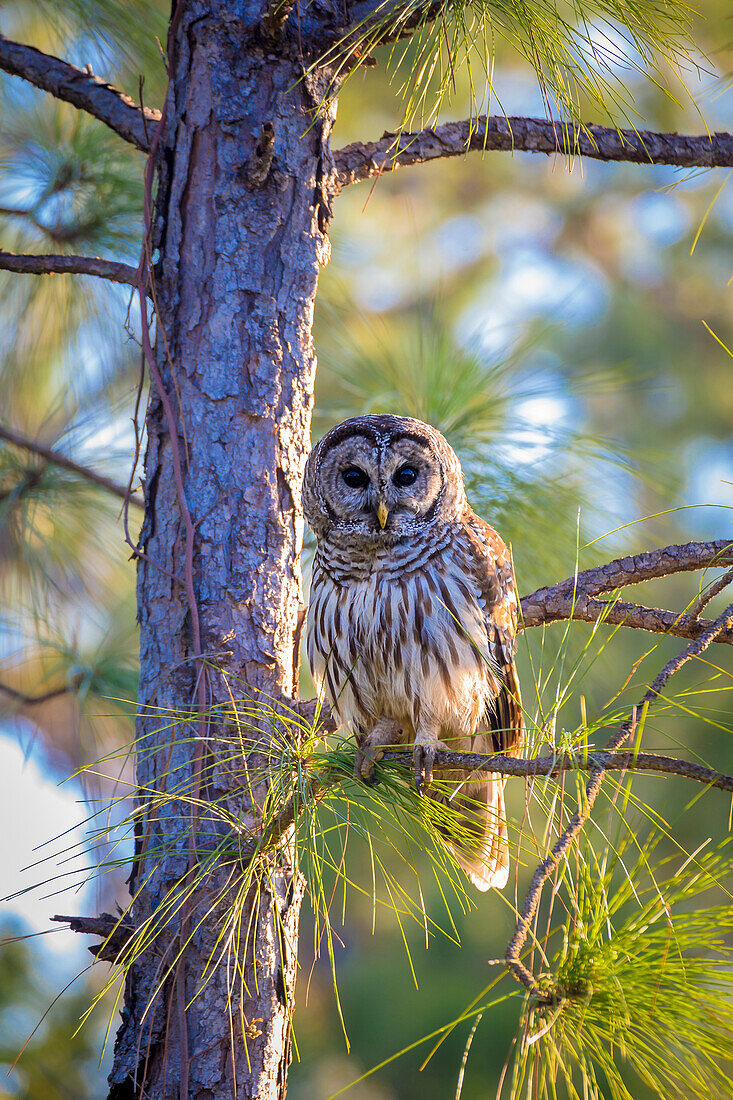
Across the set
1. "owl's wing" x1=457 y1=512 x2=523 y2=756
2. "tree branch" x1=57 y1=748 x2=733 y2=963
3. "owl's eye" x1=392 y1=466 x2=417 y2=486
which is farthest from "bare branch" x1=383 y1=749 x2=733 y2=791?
"owl's eye" x1=392 y1=466 x2=417 y2=486

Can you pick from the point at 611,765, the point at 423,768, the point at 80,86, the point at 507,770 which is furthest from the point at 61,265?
the point at 611,765

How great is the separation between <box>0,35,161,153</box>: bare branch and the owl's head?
77cm

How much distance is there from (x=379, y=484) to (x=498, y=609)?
0.38 metres

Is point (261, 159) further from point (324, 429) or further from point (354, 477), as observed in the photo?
point (324, 429)

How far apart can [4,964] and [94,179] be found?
2.77 m

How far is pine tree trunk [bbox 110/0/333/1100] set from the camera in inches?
66.0

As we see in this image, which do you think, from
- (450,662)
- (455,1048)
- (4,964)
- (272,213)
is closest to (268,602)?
(450,662)

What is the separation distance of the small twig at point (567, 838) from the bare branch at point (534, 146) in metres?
1.22

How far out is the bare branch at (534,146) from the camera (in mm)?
2002

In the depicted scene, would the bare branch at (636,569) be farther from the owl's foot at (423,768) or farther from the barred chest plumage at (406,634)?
the owl's foot at (423,768)

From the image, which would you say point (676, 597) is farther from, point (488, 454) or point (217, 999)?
point (217, 999)

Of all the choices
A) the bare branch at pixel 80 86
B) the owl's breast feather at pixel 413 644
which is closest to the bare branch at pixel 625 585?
the owl's breast feather at pixel 413 644

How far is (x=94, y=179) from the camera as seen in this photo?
8.14 ft

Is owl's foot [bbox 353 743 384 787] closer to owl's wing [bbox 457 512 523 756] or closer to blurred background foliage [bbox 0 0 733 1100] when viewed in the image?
blurred background foliage [bbox 0 0 733 1100]
